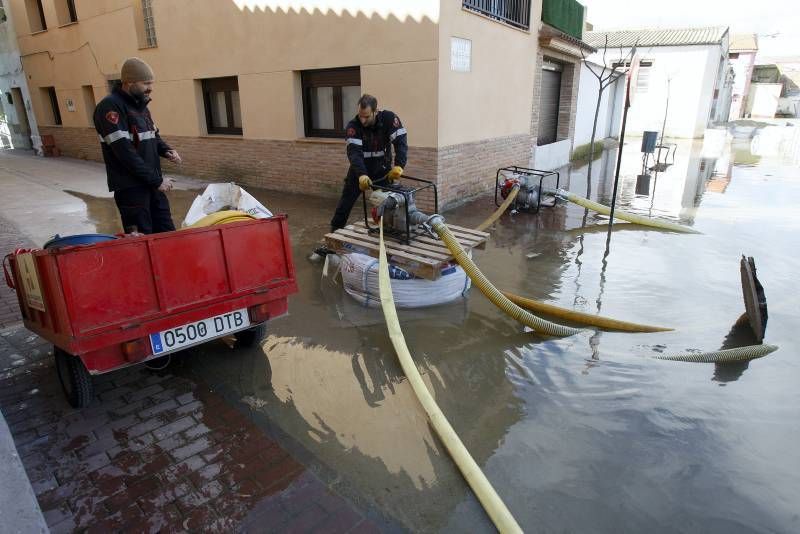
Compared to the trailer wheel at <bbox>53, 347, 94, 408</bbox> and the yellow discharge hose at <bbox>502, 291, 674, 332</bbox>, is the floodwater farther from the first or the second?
the trailer wheel at <bbox>53, 347, 94, 408</bbox>

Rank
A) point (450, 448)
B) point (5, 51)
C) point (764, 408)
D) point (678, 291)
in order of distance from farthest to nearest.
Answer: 1. point (5, 51)
2. point (678, 291)
3. point (764, 408)
4. point (450, 448)

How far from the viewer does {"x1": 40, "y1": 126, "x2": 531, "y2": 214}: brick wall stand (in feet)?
26.5

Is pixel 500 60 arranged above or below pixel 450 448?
above

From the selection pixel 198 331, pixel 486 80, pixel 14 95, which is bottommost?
pixel 198 331

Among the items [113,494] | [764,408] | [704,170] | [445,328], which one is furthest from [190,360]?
[704,170]

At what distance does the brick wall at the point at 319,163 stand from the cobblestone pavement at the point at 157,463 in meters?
5.62

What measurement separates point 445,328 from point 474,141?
18.3 ft

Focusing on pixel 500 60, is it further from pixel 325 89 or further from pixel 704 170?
pixel 704 170

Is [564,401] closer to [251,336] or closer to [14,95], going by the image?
[251,336]

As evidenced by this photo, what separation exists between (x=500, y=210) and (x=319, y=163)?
365 cm

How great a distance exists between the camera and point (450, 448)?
8.79 ft

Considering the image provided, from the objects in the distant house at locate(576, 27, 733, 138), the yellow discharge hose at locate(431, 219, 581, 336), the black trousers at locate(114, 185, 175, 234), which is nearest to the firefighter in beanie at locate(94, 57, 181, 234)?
the black trousers at locate(114, 185, 175, 234)

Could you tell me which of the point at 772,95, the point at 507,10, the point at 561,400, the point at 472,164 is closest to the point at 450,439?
the point at 561,400

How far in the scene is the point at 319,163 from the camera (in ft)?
30.2
